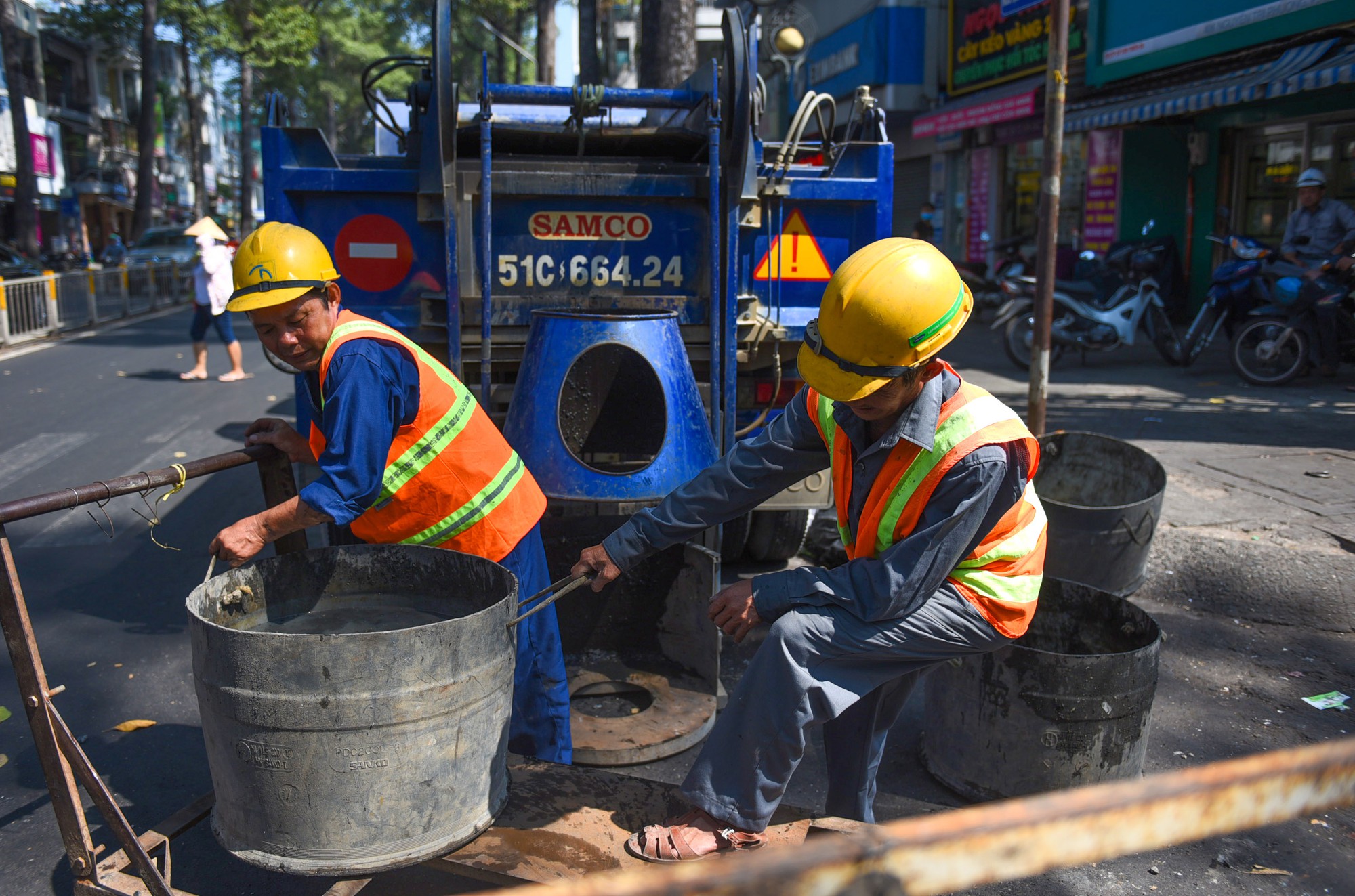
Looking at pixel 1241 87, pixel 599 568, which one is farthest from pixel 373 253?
pixel 1241 87

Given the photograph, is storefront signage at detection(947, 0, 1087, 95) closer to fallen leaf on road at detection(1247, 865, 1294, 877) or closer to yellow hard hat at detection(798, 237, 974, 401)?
fallen leaf on road at detection(1247, 865, 1294, 877)

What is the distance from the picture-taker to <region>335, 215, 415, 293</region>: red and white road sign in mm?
4199

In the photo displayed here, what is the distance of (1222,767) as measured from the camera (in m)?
0.97

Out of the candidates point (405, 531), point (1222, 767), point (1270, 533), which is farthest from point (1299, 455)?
point (1222, 767)

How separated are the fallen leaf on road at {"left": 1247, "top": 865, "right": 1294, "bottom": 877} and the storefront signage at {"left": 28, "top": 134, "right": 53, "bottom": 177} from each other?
1624 inches

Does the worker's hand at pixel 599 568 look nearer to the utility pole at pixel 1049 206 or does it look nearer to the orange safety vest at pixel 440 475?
the orange safety vest at pixel 440 475

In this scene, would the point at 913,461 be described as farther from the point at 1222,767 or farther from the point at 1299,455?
→ the point at 1299,455

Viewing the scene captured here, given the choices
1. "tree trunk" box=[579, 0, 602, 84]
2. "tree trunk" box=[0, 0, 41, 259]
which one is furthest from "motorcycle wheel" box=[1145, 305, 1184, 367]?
"tree trunk" box=[0, 0, 41, 259]

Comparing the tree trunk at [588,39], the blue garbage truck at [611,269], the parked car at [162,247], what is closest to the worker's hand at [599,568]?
the blue garbage truck at [611,269]

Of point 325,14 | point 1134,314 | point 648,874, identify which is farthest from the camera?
point 325,14

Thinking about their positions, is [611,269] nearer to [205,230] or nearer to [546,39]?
[205,230]

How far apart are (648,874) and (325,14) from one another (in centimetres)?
4199

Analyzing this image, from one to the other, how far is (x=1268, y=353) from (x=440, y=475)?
8.24 m

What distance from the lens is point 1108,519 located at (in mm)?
4227
